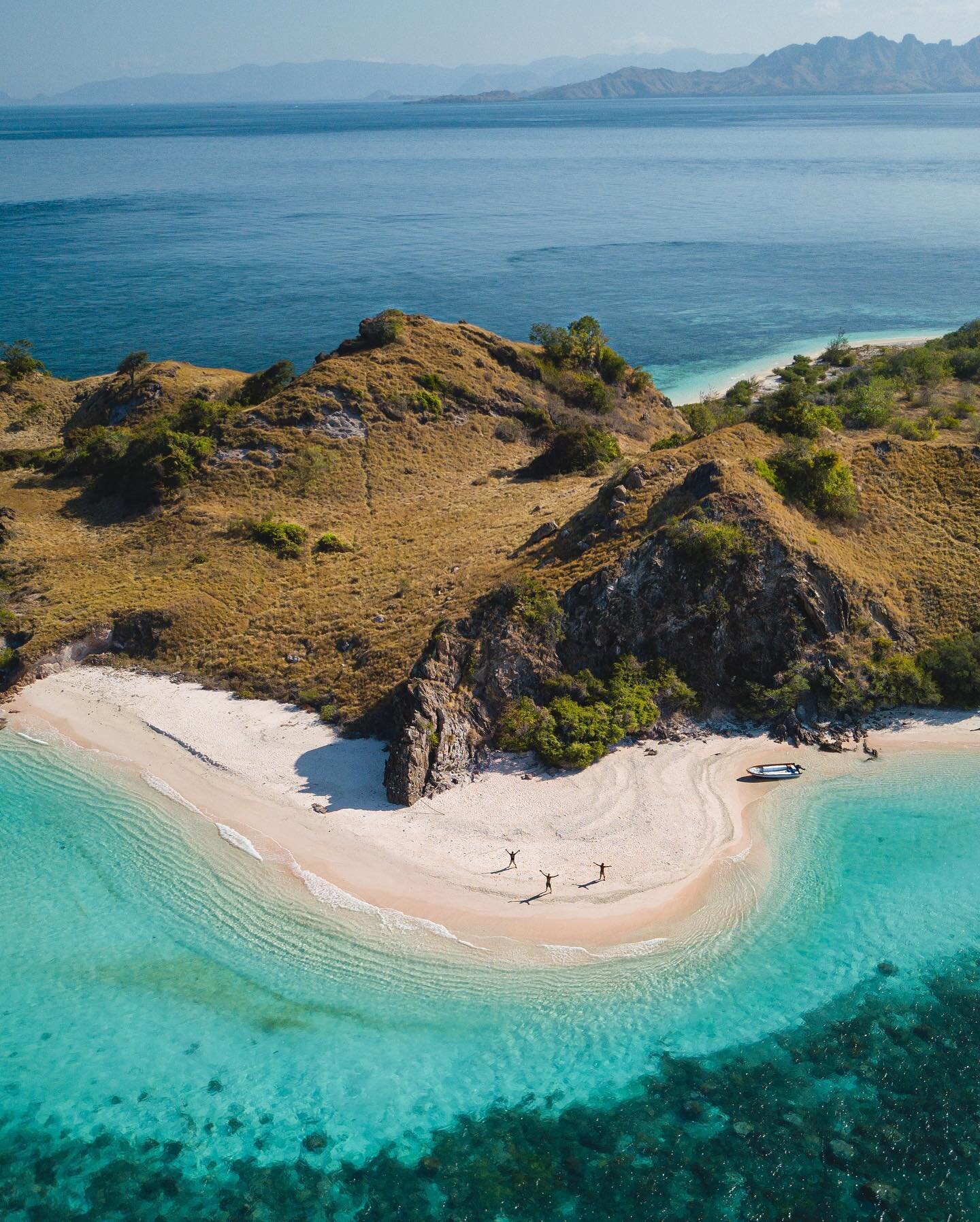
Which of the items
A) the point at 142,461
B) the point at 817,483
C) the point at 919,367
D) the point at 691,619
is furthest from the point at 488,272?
the point at 691,619

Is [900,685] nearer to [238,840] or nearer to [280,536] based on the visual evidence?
[238,840]

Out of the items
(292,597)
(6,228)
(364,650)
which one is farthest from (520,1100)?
(6,228)

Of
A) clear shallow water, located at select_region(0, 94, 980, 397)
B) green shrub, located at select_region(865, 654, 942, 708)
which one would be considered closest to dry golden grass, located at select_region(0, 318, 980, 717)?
green shrub, located at select_region(865, 654, 942, 708)

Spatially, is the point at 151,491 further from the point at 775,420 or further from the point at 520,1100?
the point at 520,1100

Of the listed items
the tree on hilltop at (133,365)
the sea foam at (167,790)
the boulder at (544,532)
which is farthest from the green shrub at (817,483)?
the tree on hilltop at (133,365)

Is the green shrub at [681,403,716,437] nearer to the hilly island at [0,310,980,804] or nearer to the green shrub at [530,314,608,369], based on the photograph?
the hilly island at [0,310,980,804]

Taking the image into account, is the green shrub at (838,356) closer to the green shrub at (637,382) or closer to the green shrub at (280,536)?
the green shrub at (637,382)
